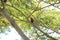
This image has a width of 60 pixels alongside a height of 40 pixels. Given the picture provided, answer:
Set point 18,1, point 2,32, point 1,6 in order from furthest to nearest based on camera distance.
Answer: point 2,32, point 18,1, point 1,6

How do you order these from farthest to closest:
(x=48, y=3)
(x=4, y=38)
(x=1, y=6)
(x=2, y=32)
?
(x=4, y=38)
(x=2, y=32)
(x=48, y=3)
(x=1, y=6)

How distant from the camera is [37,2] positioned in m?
1.73

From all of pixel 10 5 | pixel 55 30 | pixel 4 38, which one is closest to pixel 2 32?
pixel 4 38

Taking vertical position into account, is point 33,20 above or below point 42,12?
below

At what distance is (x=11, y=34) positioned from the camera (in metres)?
2.28

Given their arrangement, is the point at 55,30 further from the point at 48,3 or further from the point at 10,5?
the point at 10,5

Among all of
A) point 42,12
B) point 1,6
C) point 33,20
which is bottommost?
point 1,6

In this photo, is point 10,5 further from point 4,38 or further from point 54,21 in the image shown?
point 4,38

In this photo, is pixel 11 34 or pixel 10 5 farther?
pixel 11 34

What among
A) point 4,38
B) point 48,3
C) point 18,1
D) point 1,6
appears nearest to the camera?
point 1,6

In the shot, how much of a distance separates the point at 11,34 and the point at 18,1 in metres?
0.82

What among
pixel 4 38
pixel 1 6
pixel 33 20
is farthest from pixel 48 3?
pixel 4 38

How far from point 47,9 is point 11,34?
70 centimetres

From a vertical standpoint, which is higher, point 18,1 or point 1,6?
point 18,1
